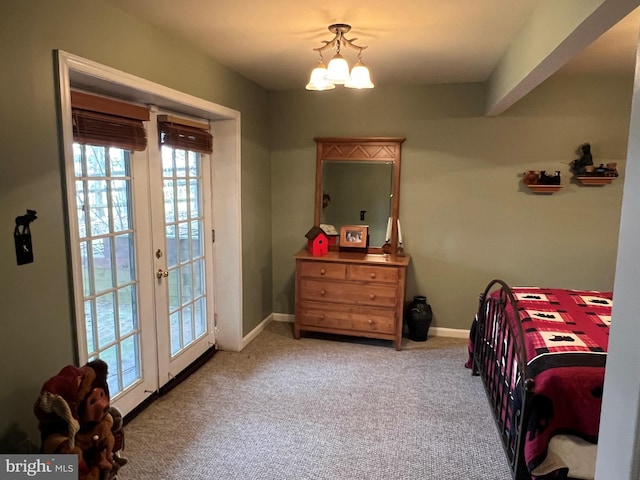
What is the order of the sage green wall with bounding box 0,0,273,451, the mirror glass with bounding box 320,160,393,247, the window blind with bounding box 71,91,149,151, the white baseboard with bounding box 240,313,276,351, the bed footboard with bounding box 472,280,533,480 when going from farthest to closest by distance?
the mirror glass with bounding box 320,160,393,247 → the white baseboard with bounding box 240,313,276,351 → the window blind with bounding box 71,91,149,151 → the bed footboard with bounding box 472,280,533,480 → the sage green wall with bounding box 0,0,273,451

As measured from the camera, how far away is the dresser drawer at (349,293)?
3824 mm

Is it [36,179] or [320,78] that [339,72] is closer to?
[320,78]

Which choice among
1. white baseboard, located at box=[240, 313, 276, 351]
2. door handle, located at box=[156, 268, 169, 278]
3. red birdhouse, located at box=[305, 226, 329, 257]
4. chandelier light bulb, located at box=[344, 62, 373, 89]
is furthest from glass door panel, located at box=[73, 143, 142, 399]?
red birdhouse, located at box=[305, 226, 329, 257]

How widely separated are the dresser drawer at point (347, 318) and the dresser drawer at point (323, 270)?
271mm

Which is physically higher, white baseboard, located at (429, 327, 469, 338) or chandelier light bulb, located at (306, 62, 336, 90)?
chandelier light bulb, located at (306, 62, 336, 90)

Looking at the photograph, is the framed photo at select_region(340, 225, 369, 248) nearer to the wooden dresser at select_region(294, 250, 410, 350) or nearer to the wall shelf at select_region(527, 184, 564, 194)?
the wooden dresser at select_region(294, 250, 410, 350)

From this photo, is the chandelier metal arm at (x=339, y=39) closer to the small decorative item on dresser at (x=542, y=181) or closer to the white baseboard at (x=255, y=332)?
the small decorative item on dresser at (x=542, y=181)

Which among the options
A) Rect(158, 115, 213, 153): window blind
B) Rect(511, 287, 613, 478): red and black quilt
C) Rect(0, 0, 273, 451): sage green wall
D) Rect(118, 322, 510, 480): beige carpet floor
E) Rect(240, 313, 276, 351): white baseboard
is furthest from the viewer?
Rect(240, 313, 276, 351): white baseboard

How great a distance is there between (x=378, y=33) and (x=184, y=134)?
4.81 ft

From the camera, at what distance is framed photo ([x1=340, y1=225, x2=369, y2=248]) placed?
4.22 metres

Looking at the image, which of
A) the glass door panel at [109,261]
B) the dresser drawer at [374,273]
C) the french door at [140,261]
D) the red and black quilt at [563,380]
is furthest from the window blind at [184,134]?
the red and black quilt at [563,380]

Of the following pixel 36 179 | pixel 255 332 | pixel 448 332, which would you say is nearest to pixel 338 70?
pixel 36 179

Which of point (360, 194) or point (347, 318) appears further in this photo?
point (360, 194)

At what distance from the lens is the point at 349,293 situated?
3912 mm
